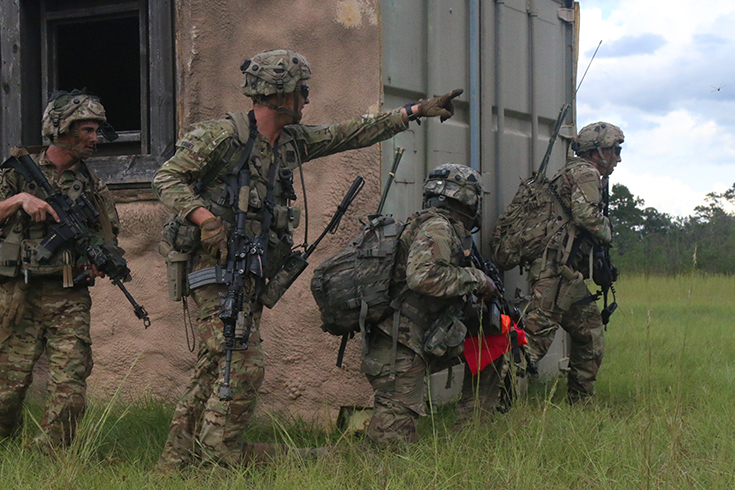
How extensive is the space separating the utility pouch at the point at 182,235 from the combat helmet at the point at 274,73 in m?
0.68

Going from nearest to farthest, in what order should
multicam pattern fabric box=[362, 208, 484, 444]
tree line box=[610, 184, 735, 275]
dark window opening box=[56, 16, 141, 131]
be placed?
multicam pattern fabric box=[362, 208, 484, 444] → dark window opening box=[56, 16, 141, 131] → tree line box=[610, 184, 735, 275]

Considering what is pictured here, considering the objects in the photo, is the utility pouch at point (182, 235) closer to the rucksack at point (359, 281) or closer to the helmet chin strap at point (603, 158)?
the rucksack at point (359, 281)

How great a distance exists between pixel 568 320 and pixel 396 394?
1.98 m

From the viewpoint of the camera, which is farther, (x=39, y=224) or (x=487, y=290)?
(x=487, y=290)

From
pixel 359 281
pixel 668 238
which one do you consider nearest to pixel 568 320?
pixel 359 281

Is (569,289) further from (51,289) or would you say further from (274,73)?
(51,289)

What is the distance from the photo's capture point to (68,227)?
12.8ft

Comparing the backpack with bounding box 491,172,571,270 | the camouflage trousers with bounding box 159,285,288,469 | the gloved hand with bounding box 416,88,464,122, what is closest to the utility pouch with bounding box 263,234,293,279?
the camouflage trousers with bounding box 159,285,288,469

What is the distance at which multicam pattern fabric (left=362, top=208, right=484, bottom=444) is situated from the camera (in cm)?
379

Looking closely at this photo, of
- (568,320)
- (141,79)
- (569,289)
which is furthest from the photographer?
(568,320)

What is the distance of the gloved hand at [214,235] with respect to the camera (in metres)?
3.31

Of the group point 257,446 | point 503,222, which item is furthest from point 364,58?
point 257,446

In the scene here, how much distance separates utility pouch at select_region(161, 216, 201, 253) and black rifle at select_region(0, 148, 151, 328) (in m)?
0.51

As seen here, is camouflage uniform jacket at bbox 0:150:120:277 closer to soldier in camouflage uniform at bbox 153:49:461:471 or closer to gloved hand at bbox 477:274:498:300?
soldier in camouflage uniform at bbox 153:49:461:471
